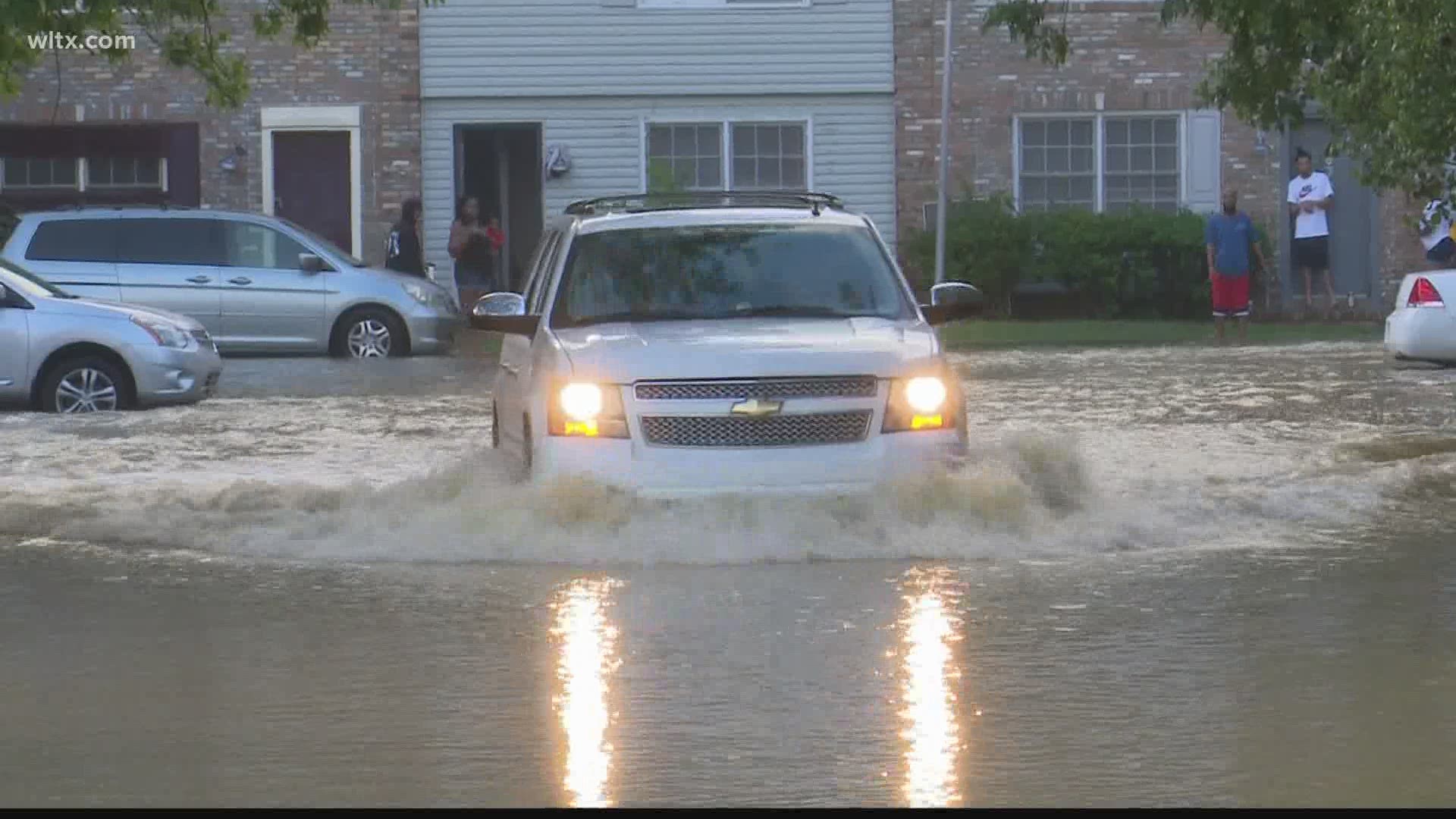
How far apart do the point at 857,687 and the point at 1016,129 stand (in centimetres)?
2759

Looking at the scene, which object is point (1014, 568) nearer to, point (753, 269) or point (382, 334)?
point (753, 269)

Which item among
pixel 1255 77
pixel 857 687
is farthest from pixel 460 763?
pixel 1255 77

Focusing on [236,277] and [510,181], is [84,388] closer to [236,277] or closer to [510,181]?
[236,277]

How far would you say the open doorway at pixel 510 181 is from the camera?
118ft

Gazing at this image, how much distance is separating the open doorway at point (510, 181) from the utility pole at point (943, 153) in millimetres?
5373

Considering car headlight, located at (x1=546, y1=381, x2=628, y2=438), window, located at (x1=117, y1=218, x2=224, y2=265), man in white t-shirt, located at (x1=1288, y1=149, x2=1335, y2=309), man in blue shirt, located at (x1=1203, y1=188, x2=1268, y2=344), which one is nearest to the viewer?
car headlight, located at (x1=546, y1=381, x2=628, y2=438)

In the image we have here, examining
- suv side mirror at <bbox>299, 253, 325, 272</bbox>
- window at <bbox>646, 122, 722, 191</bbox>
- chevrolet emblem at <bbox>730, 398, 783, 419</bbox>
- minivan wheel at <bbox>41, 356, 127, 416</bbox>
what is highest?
window at <bbox>646, 122, 722, 191</bbox>

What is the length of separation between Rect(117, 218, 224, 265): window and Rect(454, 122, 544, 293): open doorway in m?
8.32

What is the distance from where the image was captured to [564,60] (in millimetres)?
35406

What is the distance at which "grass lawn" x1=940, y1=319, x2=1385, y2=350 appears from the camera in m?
30.3

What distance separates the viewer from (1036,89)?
116 feet

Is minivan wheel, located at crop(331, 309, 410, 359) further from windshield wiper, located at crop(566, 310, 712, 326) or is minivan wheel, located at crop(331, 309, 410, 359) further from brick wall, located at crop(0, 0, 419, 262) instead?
windshield wiper, located at crop(566, 310, 712, 326)


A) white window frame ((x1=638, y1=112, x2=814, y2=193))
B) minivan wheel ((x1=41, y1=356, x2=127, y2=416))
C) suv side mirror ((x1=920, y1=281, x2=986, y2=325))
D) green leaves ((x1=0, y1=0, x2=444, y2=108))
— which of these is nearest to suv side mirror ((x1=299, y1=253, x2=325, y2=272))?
green leaves ((x1=0, y1=0, x2=444, y2=108))

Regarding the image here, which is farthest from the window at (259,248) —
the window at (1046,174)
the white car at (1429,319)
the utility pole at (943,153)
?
the window at (1046,174)
